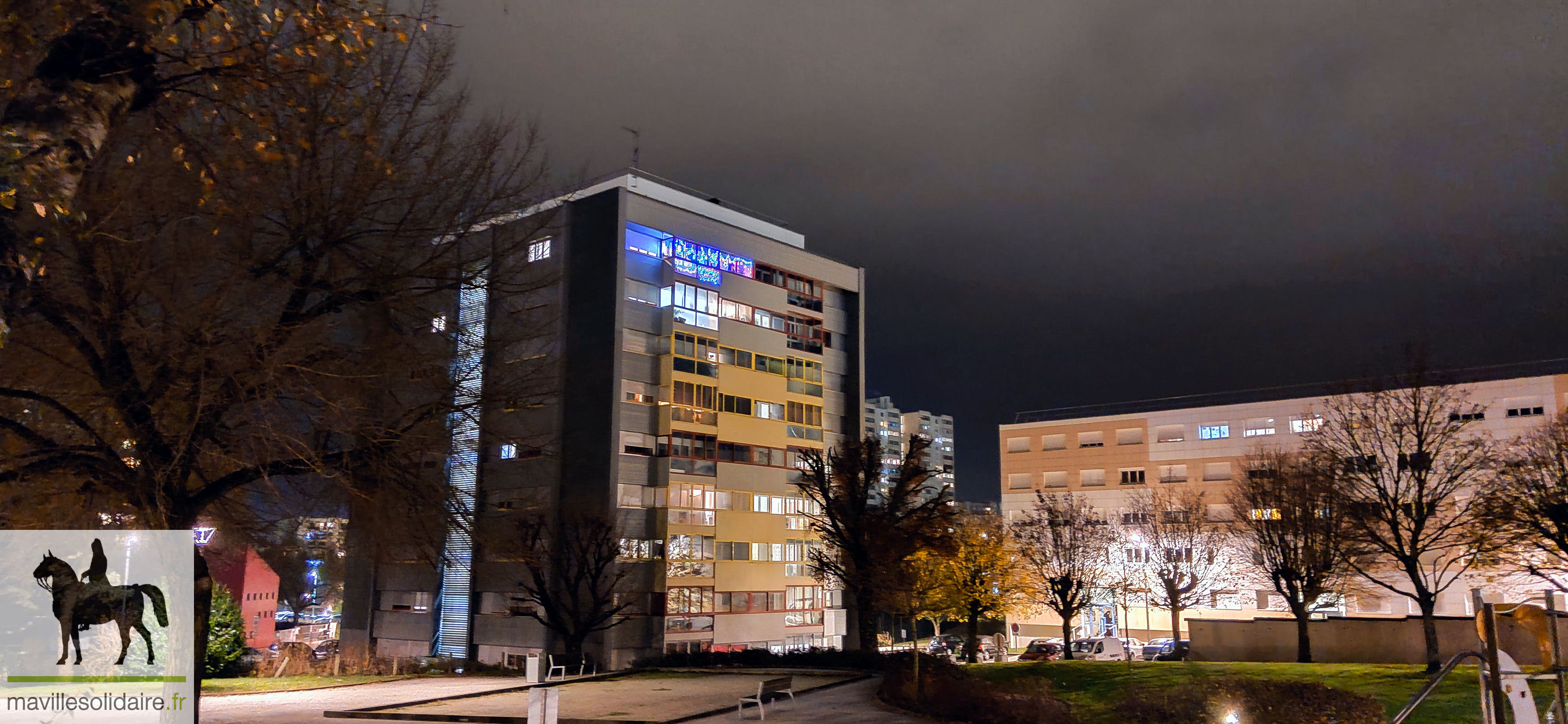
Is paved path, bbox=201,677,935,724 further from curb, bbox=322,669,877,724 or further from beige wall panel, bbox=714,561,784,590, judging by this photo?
beige wall panel, bbox=714,561,784,590

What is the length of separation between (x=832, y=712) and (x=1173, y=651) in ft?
106

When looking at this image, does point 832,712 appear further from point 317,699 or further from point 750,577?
point 750,577

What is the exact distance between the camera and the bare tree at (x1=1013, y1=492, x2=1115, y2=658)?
47844 mm

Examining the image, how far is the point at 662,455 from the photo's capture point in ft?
160

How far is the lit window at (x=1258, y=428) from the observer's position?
239ft

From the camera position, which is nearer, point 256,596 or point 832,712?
point 832,712

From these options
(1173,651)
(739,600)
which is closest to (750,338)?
(739,600)

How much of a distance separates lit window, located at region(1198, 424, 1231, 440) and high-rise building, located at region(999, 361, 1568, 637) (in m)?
0.08

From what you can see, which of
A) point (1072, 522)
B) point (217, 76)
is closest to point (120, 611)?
point (217, 76)

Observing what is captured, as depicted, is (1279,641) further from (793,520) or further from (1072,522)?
(793,520)

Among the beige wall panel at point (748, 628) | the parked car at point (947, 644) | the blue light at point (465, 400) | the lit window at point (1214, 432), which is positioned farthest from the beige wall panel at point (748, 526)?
the lit window at point (1214, 432)

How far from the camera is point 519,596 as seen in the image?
46938 millimetres

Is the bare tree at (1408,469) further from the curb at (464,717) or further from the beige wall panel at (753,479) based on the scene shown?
the beige wall panel at (753,479)

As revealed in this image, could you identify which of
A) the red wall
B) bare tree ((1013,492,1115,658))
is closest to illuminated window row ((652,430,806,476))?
bare tree ((1013,492,1115,658))
